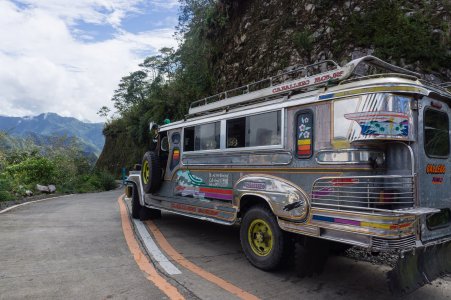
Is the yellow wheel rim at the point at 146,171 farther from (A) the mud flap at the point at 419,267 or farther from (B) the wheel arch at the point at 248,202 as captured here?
(A) the mud flap at the point at 419,267

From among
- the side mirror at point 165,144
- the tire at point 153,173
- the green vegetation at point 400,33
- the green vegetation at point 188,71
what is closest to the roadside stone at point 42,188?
the green vegetation at point 188,71

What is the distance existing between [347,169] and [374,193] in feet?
1.31

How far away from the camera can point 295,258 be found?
4.86 metres

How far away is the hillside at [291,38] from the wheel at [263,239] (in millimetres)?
8138

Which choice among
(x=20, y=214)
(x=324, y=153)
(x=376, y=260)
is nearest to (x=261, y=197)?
(x=324, y=153)

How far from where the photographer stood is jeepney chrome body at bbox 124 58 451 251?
12.8ft

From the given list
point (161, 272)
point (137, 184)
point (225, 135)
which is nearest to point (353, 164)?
point (225, 135)

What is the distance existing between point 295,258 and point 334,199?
1115 mm

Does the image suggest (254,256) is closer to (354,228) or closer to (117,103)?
(354,228)

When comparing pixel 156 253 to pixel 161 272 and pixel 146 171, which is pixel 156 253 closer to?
pixel 161 272

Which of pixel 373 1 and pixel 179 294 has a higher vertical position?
pixel 373 1

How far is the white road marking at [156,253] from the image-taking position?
16.6 ft

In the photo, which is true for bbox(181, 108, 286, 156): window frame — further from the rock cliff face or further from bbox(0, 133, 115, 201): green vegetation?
bbox(0, 133, 115, 201): green vegetation

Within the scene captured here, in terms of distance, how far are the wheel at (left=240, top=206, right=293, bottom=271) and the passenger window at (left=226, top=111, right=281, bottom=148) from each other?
98 cm
